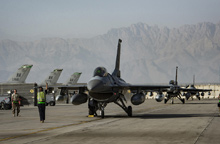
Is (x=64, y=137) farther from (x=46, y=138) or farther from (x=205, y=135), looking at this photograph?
(x=205, y=135)

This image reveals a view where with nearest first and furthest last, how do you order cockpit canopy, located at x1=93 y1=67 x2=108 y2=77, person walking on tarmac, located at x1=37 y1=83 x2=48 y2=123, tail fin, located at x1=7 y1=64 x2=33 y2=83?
person walking on tarmac, located at x1=37 y1=83 x2=48 y2=123
cockpit canopy, located at x1=93 y1=67 x2=108 y2=77
tail fin, located at x1=7 y1=64 x2=33 y2=83

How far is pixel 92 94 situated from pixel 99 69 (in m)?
1.58

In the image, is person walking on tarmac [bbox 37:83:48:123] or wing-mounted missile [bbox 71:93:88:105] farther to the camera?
wing-mounted missile [bbox 71:93:88:105]

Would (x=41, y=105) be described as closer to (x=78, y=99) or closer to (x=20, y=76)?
(x=78, y=99)

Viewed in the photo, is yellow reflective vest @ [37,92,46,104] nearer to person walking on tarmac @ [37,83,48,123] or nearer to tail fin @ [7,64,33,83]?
person walking on tarmac @ [37,83,48,123]

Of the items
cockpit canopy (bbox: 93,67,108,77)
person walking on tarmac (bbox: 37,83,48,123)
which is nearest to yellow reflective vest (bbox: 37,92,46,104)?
person walking on tarmac (bbox: 37,83,48,123)

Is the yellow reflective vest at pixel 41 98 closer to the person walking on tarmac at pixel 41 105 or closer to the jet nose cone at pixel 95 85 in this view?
the person walking on tarmac at pixel 41 105

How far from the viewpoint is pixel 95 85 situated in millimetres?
21547

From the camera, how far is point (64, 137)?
Result: 13.6m

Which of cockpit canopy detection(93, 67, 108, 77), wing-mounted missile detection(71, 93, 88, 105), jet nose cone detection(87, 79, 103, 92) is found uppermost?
cockpit canopy detection(93, 67, 108, 77)

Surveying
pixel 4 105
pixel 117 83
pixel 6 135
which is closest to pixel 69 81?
pixel 4 105

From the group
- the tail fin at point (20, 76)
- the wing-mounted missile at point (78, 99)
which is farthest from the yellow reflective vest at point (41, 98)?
the tail fin at point (20, 76)

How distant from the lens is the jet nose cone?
70.5 feet

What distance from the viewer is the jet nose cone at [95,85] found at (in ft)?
70.5
